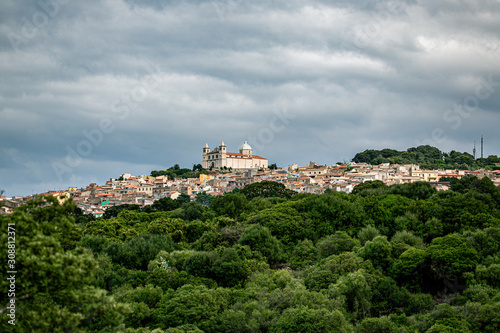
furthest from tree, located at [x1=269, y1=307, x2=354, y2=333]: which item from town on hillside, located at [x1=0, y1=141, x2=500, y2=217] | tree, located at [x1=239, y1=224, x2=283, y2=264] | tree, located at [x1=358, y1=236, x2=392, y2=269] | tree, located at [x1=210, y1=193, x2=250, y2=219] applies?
town on hillside, located at [x1=0, y1=141, x2=500, y2=217]

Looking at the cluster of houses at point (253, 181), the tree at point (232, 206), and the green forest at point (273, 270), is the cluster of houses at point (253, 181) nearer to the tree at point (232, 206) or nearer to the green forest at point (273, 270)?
the tree at point (232, 206)

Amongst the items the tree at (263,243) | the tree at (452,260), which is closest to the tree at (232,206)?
the tree at (263,243)

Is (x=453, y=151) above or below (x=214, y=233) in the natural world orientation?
above

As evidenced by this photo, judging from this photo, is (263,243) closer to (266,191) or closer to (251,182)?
(266,191)

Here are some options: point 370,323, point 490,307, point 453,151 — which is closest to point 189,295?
point 370,323

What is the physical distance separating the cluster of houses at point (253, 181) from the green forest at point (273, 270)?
30.8 m

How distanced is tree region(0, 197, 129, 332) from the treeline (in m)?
102

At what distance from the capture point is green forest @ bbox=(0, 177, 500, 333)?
11211mm

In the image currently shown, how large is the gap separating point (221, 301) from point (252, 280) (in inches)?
139

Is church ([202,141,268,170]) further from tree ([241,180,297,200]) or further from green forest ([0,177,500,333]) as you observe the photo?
green forest ([0,177,500,333])

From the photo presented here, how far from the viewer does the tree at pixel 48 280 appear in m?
10.6

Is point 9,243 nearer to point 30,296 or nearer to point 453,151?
point 30,296

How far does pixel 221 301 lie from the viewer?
2405cm

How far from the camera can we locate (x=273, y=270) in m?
30.0
